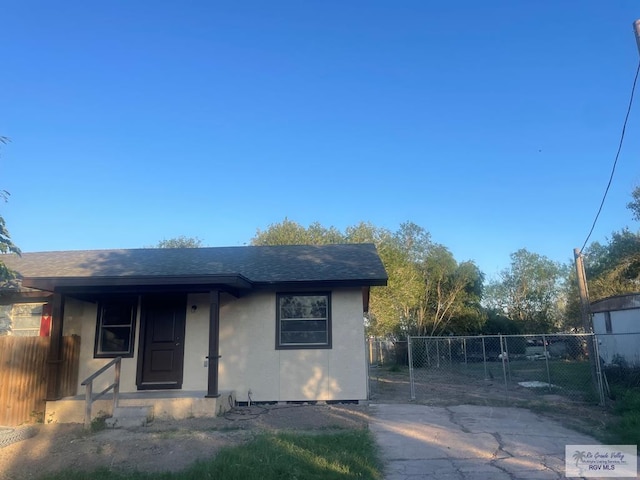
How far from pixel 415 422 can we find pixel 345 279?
334 cm

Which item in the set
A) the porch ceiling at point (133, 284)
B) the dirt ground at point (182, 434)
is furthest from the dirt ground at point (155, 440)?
the porch ceiling at point (133, 284)

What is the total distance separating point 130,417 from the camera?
850cm

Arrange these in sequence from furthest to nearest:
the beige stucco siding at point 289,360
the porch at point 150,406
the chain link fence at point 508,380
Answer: the chain link fence at point 508,380, the beige stucco siding at point 289,360, the porch at point 150,406

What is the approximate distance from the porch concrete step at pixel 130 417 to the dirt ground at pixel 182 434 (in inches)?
8.5

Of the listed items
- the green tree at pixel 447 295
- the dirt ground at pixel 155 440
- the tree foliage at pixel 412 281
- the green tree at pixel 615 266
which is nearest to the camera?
the dirt ground at pixel 155 440

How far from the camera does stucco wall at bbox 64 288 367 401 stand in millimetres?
10617

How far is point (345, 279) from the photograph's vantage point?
1051 cm

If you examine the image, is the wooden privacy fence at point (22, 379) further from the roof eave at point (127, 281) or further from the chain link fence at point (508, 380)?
the chain link fence at point (508, 380)

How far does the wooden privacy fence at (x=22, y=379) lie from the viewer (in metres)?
9.11

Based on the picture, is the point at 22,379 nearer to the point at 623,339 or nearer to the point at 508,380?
the point at 508,380

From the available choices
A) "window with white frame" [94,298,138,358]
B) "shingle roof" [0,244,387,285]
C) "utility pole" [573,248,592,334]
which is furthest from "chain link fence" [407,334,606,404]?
"window with white frame" [94,298,138,358]

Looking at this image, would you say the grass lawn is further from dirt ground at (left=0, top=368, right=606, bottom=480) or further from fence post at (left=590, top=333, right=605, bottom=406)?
fence post at (left=590, top=333, right=605, bottom=406)

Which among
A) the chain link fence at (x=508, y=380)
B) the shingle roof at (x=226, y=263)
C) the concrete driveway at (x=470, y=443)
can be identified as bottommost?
the concrete driveway at (x=470, y=443)

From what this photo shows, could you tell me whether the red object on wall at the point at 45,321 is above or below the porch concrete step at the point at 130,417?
above
